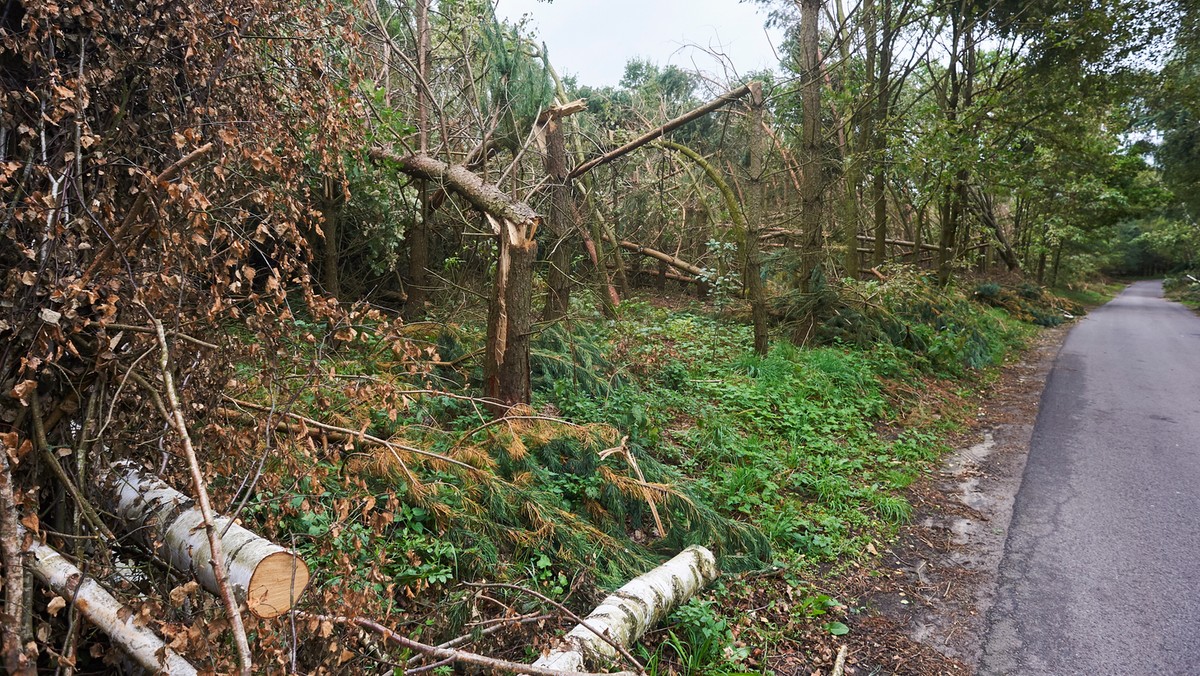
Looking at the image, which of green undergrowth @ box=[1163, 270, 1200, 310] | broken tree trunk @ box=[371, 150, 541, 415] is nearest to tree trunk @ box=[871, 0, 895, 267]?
broken tree trunk @ box=[371, 150, 541, 415]

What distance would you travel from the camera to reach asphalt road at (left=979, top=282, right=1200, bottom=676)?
3309 mm

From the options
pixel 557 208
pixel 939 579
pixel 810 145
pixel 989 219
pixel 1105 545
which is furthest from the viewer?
pixel 989 219

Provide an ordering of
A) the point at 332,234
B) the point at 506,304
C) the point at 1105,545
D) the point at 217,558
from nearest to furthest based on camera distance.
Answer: the point at 217,558 < the point at 1105,545 < the point at 506,304 < the point at 332,234

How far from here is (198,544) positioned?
241 centimetres

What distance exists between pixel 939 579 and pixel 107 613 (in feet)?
14.5

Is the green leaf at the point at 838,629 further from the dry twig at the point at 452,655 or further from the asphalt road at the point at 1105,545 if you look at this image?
the dry twig at the point at 452,655

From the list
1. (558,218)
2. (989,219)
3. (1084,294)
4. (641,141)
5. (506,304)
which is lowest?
(1084,294)

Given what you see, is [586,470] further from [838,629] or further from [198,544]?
[198,544]

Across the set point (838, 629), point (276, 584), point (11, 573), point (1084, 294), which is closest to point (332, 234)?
point (276, 584)

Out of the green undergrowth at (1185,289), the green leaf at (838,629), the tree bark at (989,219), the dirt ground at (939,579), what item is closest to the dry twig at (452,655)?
the dirt ground at (939,579)

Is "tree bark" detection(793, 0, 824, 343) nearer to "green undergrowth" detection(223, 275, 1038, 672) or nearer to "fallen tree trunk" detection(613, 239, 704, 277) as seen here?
"green undergrowth" detection(223, 275, 1038, 672)

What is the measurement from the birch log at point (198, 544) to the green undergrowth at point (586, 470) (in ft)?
0.68

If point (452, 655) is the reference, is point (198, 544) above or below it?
above

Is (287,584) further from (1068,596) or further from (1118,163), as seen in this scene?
(1118,163)
